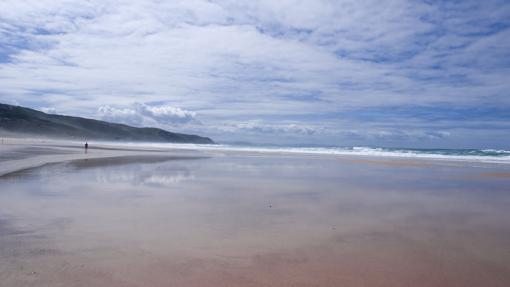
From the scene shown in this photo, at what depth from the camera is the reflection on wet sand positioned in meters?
3.97

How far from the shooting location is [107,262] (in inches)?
164

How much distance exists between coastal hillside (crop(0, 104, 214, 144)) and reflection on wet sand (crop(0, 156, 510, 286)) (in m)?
101

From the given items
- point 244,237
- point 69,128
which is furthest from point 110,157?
point 69,128

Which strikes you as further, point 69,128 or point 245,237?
point 69,128

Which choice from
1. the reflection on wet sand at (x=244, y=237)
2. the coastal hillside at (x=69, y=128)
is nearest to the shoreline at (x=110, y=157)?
the reflection on wet sand at (x=244, y=237)

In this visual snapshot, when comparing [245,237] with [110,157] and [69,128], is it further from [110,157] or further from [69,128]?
[69,128]

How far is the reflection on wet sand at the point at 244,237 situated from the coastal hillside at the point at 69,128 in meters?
101

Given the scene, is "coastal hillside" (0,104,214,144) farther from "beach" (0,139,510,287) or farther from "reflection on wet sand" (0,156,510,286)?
"reflection on wet sand" (0,156,510,286)

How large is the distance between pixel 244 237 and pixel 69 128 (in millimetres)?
115923

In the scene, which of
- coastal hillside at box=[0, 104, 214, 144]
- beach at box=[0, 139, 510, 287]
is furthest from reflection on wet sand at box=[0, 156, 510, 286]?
coastal hillside at box=[0, 104, 214, 144]

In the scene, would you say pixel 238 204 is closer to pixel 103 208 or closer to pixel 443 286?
pixel 103 208

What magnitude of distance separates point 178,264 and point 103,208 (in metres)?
3.48

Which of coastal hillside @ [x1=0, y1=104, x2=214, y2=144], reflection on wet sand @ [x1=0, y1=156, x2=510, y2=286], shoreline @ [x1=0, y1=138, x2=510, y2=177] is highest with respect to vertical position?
coastal hillside @ [x1=0, y1=104, x2=214, y2=144]

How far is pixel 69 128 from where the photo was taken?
352ft
